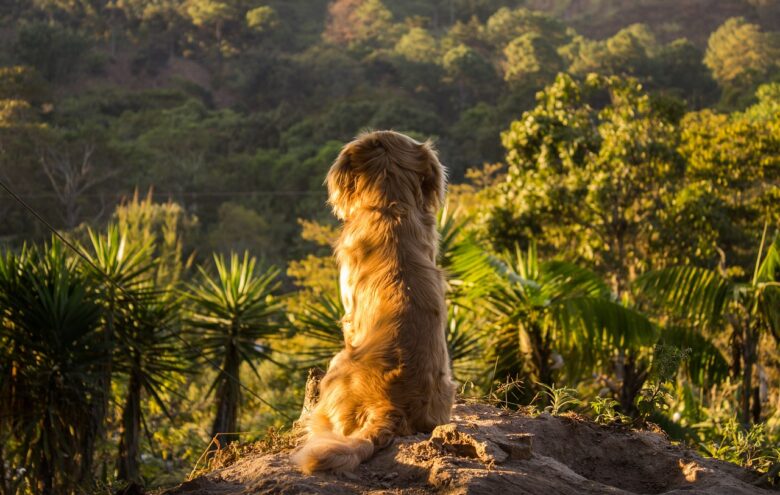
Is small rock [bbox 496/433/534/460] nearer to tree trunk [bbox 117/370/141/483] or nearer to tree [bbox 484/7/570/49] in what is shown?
tree trunk [bbox 117/370/141/483]

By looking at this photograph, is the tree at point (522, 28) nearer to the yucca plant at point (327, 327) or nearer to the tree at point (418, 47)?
the tree at point (418, 47)

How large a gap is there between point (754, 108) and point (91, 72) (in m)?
46.5

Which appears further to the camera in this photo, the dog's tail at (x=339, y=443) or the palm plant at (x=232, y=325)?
the palm plant at (x=232, y=325)

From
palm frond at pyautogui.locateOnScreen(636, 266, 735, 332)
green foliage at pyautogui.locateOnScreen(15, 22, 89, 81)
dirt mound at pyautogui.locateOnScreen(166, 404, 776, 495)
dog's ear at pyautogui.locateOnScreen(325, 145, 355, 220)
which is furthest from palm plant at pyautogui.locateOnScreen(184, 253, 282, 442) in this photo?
green foliage at pyautogui.locateOnScreen(15, 22, 89, 81)

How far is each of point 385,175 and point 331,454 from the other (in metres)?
1.49

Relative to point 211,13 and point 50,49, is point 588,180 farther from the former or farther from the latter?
point 211,13

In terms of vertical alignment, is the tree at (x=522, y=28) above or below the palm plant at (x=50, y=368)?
above

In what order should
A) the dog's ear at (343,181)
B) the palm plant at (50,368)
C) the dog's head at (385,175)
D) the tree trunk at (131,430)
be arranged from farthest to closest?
the tree trunk at (131,430) → the palm plant at (50,368) → the dog's ear at (343,181) → the dog's head at (385,175)

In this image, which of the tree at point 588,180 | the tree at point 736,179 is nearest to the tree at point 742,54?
the tree at point 736,179

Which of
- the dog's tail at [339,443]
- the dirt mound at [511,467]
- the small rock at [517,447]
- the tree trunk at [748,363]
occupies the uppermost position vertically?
the dog's tail at [339,443]

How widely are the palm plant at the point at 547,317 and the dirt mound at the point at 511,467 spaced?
528cm

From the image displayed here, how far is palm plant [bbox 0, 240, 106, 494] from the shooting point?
1018 cm

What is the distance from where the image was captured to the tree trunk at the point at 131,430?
11758mm

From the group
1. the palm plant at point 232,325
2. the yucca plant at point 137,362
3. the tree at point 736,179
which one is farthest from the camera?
the tree at point 736,179
